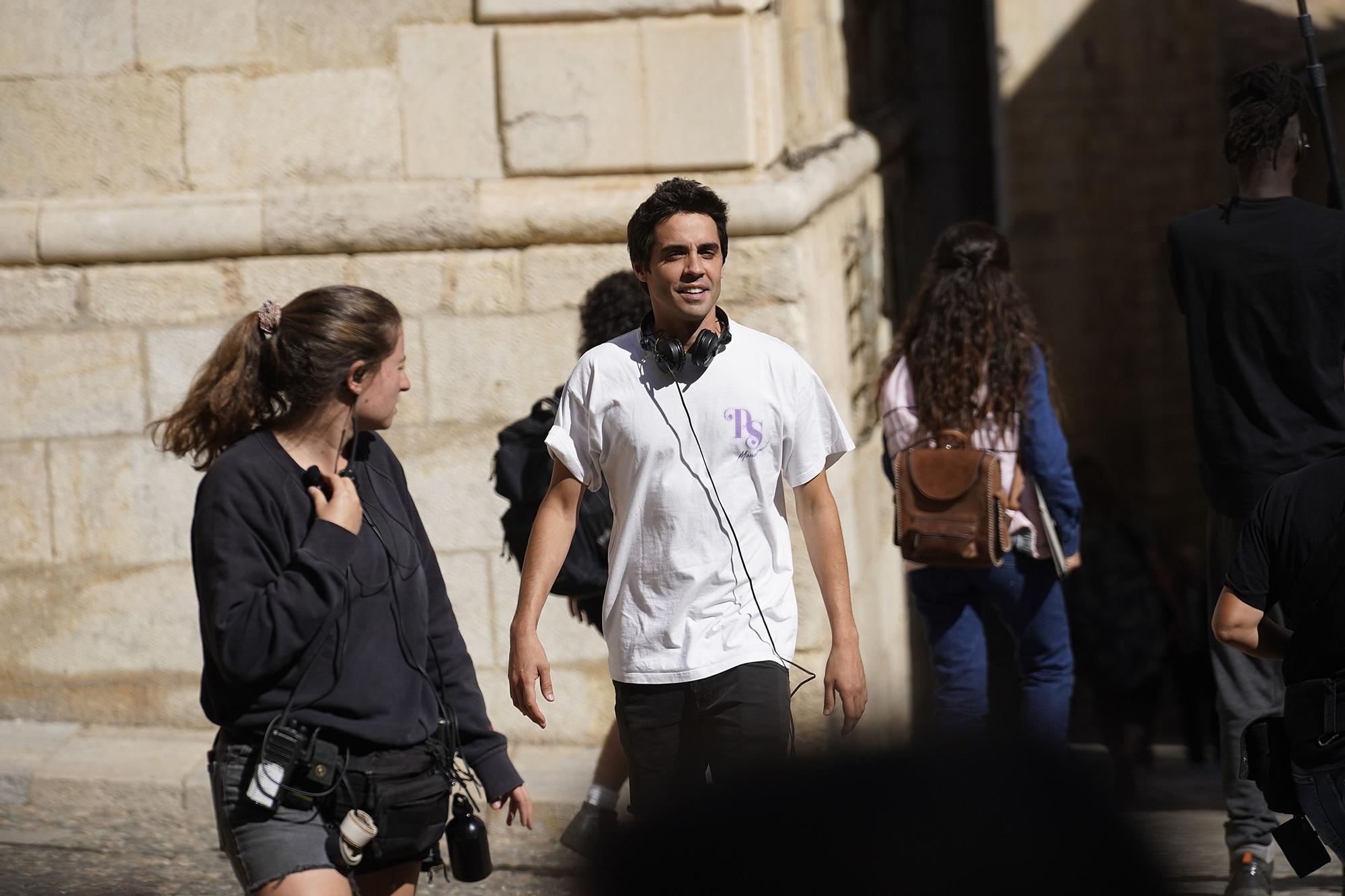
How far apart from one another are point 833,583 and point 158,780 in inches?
99.0

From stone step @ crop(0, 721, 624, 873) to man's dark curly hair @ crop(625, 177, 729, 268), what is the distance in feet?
6.64

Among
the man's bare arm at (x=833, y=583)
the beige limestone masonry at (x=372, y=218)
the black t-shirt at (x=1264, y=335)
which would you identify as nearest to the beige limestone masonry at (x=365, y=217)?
the beige limestone masonry at (x=372, y=218)

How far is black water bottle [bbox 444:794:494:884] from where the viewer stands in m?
2.87

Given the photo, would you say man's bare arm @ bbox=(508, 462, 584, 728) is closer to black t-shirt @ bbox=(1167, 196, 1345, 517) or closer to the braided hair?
black t-shirt @ bbox=(1167, 196, 1345, 517)

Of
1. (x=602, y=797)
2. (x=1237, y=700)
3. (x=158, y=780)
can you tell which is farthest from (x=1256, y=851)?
(x=158, y=780)

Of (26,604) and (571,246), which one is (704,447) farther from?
(26,604)

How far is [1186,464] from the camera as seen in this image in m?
10.9

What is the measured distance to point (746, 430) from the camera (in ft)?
10.4

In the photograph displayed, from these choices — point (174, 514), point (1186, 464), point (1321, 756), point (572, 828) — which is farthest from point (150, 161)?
point (1186, 464)

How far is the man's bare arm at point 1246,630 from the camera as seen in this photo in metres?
2.97

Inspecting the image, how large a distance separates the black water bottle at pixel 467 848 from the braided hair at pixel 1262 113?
2.38 m

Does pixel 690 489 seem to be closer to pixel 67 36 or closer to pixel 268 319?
pixel 268 319

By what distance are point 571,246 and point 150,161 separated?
1421 mm

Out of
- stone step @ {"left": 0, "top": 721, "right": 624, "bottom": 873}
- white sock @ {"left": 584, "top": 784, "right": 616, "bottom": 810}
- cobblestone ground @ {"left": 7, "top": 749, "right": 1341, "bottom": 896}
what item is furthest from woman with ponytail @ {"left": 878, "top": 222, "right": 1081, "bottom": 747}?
stone step @ {"left": 0, "top": 721, "right": 624, "bottom": 873}
